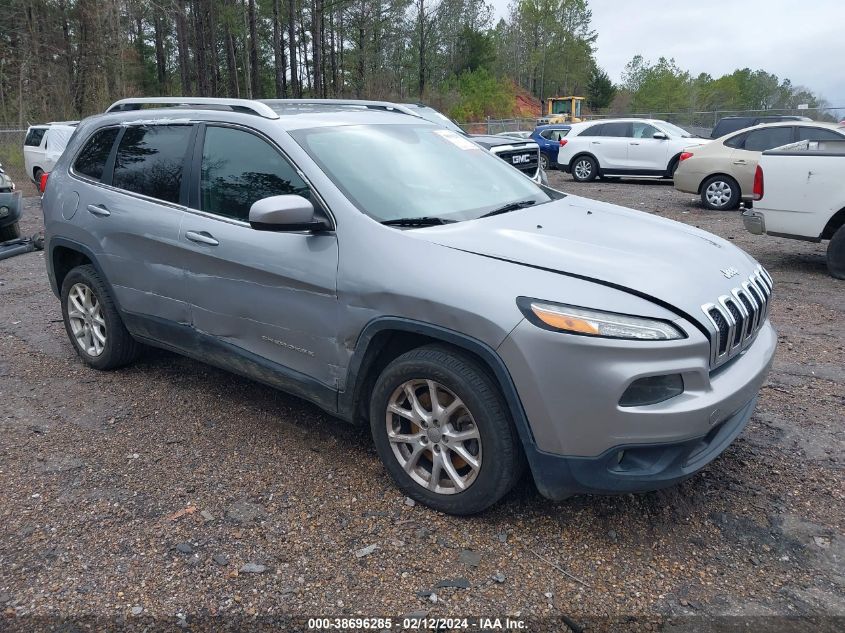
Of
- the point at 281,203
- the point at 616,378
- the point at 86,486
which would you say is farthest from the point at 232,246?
the point at 616,378

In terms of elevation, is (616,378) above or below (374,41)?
below

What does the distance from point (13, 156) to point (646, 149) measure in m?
20.5

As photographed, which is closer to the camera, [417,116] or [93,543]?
[93,543]

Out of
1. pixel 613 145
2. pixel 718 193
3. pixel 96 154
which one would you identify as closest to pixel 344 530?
pixel 96 154

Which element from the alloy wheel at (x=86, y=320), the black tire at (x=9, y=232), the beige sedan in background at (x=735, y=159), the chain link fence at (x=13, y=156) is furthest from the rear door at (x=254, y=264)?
the chain link fence at (x=13, y=156)

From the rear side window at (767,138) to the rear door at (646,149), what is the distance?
445 centimetres

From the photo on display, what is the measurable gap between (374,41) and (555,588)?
50.3m

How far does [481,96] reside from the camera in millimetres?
57156

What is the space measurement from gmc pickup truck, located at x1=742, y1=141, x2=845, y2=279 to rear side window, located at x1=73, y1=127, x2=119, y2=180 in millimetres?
6552

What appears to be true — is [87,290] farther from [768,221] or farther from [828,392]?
[768,221]

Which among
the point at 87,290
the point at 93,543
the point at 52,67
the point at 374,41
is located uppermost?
the point at 374,41

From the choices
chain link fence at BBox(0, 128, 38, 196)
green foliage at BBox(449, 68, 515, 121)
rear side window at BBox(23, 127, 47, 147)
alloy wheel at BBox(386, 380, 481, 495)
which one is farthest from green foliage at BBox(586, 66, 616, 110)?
alloy wheel at BBox(386, 380, 481, 495)

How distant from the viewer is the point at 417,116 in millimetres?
4543

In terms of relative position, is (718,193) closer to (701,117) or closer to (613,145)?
(613,145)
